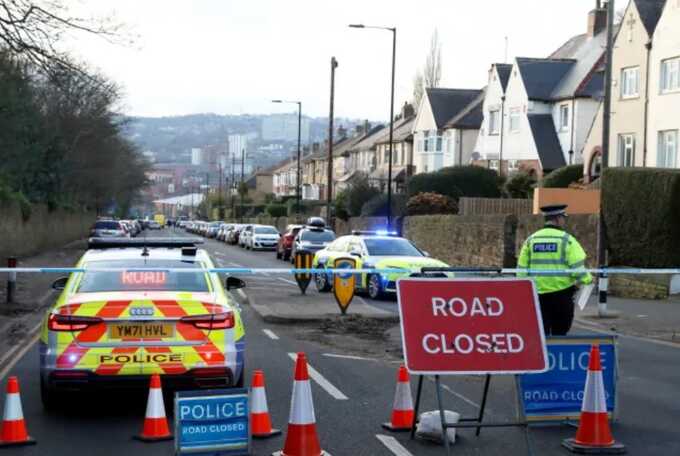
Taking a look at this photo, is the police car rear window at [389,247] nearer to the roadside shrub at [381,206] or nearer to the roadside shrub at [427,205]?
the roadside shrub at [427,205]

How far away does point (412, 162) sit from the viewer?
243 ft

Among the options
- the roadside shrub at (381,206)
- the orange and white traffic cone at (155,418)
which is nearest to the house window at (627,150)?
the roadside shrub at (381,206)

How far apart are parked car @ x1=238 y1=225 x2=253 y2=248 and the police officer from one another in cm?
4239

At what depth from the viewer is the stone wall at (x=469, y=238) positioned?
94.9ft

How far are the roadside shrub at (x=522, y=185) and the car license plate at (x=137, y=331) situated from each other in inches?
1560

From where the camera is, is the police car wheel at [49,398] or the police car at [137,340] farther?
the police car wheel at [49,398]

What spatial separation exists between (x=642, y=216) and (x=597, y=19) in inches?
1342

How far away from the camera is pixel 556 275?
9.42 metres

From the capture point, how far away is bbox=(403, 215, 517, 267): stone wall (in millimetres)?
28938

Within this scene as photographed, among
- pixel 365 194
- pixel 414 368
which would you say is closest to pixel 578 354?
pixel 414 368

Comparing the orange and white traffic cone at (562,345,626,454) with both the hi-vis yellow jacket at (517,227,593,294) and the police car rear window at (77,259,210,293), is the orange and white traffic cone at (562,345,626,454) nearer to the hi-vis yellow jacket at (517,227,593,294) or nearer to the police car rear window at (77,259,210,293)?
the hi-vis yellow jacket at (517,227,593,294)

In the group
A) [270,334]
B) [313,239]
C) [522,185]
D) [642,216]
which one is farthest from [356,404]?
[522,185]

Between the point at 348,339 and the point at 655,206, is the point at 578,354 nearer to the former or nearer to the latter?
the point at 348,339

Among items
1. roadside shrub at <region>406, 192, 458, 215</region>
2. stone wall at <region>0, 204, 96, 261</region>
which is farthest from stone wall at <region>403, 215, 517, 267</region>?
stone wall at <region>0, 204, 96, 261</region>
